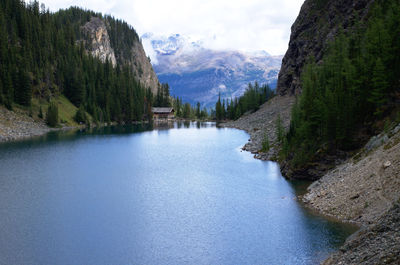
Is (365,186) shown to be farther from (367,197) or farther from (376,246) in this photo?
(376,246)

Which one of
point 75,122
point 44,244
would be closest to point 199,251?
point 44,244

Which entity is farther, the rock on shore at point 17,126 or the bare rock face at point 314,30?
the rock on shore at point 17,126

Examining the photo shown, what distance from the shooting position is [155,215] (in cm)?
4259

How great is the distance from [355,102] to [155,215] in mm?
32067

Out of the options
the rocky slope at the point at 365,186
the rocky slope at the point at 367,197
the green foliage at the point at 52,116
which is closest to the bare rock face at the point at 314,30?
the rocky slope at the point at 367,197

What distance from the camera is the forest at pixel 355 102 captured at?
50812 millimetres

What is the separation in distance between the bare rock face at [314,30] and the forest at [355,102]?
40.1 m

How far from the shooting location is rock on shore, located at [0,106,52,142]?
111000 mm

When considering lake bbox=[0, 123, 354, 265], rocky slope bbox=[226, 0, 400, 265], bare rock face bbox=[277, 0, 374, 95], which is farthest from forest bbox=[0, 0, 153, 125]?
rocky slope bbox=[226, 0, 400, 265]

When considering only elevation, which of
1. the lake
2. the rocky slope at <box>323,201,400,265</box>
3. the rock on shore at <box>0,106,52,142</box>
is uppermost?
the rock on shore at <box>0,106,52,142</box>

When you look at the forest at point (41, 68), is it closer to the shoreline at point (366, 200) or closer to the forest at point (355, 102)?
the forest at point (355, 102)

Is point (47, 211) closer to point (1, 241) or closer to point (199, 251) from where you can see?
point (1, 241)

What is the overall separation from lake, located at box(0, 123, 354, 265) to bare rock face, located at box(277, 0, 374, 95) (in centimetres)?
5370

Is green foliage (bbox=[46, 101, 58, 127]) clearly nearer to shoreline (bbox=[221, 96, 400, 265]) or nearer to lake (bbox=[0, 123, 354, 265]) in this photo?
lake (bbox=[0, 123, 354, 265])
